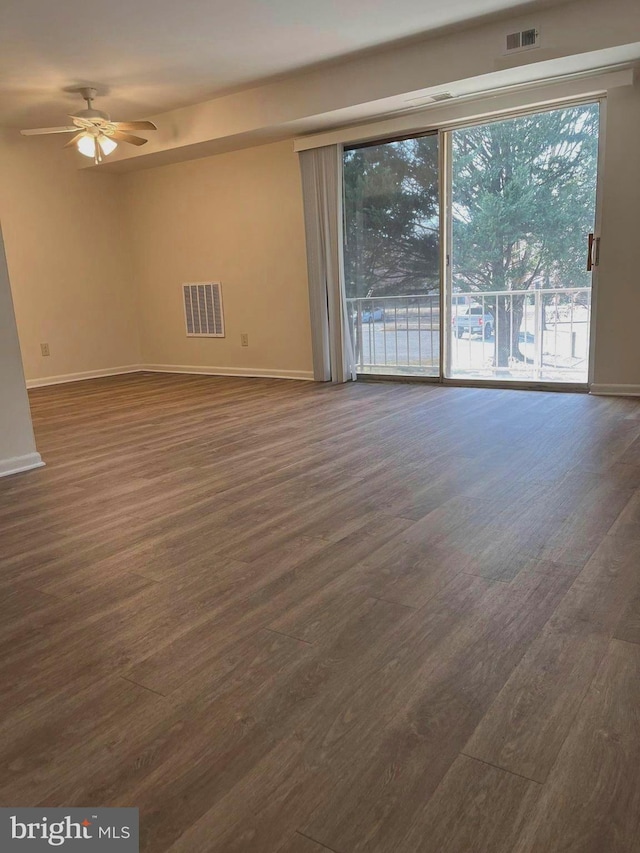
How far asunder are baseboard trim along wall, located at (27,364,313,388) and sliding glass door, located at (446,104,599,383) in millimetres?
1789

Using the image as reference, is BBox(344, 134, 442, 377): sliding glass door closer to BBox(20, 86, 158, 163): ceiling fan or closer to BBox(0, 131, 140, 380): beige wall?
BBox(20, 86, 158, 163): ceiling fan

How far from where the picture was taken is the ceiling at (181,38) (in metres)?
3.73

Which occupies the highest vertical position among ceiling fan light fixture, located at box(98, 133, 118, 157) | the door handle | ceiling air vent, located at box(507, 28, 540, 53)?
ceiling air vent, located at box(507, 28, 540, 53)

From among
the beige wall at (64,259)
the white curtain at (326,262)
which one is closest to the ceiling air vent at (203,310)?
the beige wall at (64,259)

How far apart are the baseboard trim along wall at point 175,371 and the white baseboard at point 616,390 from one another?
8.80 feet

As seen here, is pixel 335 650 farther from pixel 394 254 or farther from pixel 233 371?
pixel 233 371

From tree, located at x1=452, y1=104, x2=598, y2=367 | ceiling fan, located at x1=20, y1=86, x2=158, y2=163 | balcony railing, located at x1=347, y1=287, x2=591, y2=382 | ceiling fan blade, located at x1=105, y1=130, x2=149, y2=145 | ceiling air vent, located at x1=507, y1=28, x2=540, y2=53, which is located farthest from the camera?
ceiling fan blade, located at x1=105, y1=130, x2=149, y2=145

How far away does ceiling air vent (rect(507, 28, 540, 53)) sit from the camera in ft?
13.0

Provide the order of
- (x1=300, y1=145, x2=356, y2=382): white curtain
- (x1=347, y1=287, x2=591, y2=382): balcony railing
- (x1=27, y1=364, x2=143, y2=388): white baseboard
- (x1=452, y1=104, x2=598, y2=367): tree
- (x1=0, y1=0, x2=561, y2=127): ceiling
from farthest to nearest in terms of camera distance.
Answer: (x1=27, y1=364, x2=143, y2=388): white baseboard, (x1=300, y1=145, x2=356, y2=382): white curtain, (x1=347, y1=287, x2=591, y2=382): balcony railing, (x1=452, y1=104, x2=598, y2=367): tree, (x1=0, y1=0, x2=561, y2=127): ceiling

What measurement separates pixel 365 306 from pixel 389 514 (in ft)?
12.4

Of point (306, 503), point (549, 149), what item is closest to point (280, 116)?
point (549, 149)

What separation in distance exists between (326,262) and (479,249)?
55.6 inches

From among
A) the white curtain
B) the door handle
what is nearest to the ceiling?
the white curtain

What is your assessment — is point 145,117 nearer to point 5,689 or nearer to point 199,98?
point 199,98
